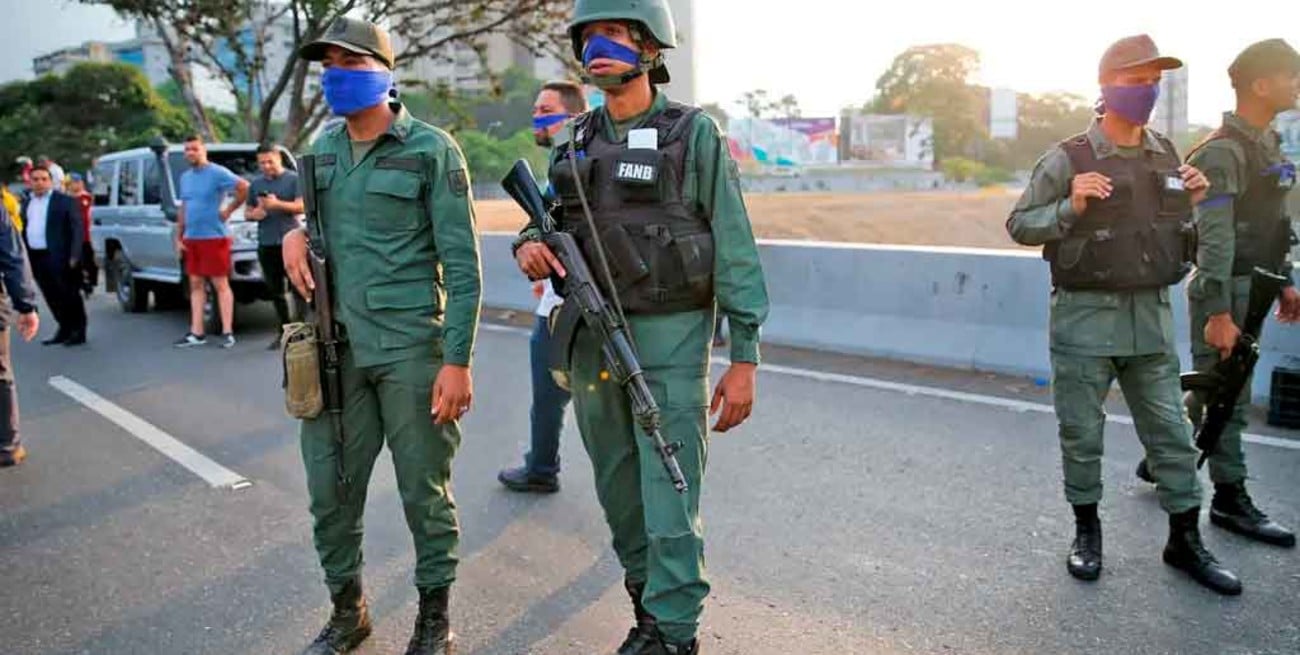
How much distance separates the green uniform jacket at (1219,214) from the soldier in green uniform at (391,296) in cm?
271

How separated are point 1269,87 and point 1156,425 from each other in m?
1.38

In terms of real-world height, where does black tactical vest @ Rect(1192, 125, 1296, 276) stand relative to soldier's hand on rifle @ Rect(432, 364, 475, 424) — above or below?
above

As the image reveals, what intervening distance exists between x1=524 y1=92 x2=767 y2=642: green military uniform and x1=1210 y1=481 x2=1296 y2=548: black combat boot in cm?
246

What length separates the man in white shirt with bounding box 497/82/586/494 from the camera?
4574 millimetres

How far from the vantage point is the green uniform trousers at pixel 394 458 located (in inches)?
125

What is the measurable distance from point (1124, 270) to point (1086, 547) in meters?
1.02

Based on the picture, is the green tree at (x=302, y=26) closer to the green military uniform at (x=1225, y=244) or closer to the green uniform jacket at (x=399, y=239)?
the green military uniform at (x=1225, y=244)

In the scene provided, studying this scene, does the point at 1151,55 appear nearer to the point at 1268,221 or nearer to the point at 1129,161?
the point at 1129,161

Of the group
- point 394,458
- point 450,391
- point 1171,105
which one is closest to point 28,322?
point 394,458

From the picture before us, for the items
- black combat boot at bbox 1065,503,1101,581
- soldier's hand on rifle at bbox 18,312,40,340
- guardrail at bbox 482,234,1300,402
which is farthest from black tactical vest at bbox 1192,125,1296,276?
soldier's hand on rifle at bbox 18,312,40,340

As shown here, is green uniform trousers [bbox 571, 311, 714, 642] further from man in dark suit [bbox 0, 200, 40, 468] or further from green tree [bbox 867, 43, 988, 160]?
green tree [bbox 867, 43, 988, 160]

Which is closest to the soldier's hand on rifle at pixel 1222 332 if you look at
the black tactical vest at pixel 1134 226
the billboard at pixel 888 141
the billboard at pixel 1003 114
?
the black tactical vest at pixel 1134 226

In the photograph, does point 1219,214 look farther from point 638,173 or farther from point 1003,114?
point 1003,114

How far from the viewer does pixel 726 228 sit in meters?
2.85
